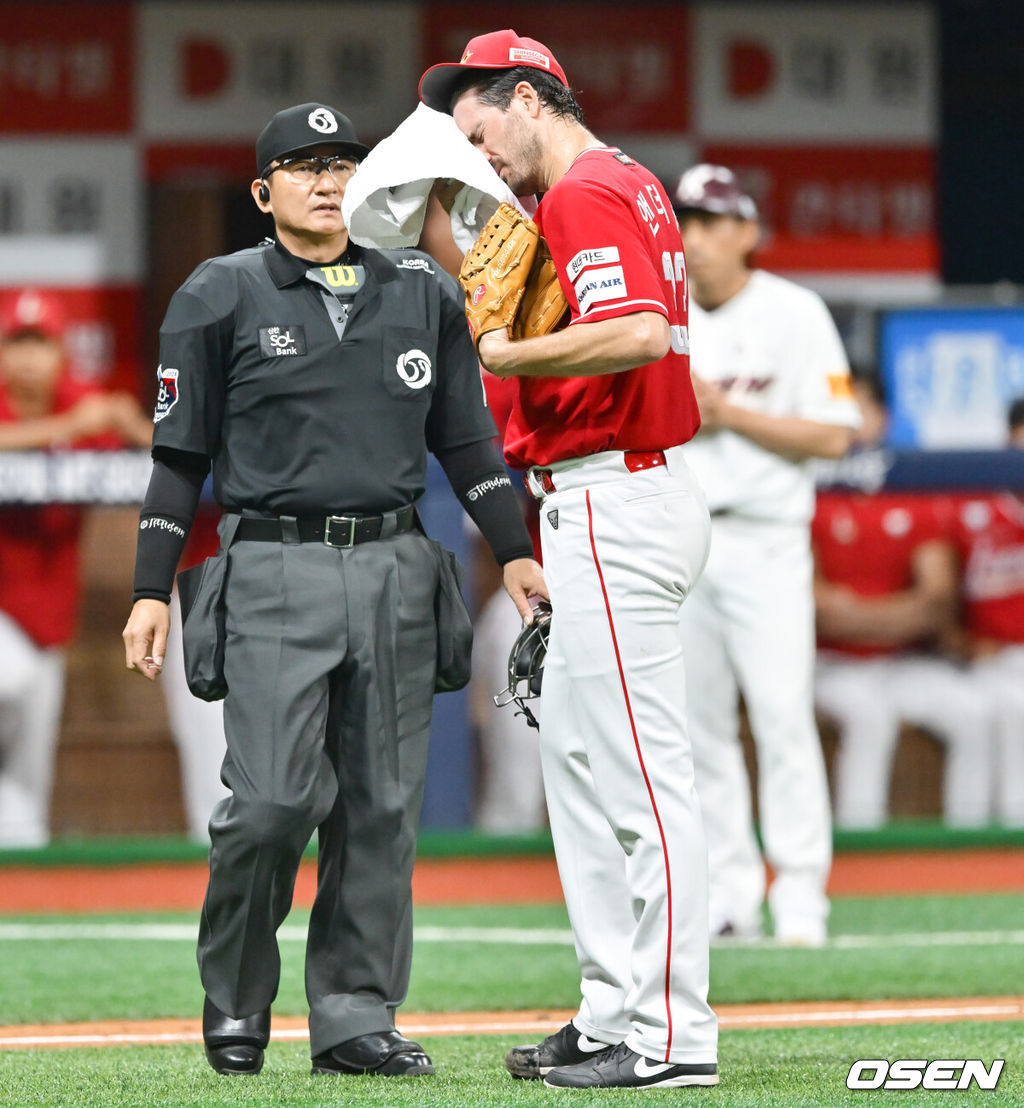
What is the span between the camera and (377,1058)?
3650mm

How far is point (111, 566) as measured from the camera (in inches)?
289

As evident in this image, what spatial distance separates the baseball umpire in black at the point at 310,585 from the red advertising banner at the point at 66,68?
6866 mm

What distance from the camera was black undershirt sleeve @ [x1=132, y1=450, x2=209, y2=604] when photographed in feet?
12.3

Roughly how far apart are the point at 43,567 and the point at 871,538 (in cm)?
304

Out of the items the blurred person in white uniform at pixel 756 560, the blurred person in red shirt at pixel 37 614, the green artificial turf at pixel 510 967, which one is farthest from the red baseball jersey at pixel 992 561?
the blurred person in red shirt at pixel 37 614

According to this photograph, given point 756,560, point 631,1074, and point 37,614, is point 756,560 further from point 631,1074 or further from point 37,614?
point 37,614

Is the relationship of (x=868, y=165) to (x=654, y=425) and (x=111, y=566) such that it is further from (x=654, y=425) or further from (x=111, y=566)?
(x=654, y=425)

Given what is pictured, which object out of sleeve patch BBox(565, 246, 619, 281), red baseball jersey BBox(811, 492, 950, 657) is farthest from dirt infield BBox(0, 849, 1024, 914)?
sleeve patch BBox(565, 246, 619, 281)

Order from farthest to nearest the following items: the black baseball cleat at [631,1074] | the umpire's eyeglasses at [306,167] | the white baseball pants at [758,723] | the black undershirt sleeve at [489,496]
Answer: the white baseball pants at [758,723] → the black undershirt sleeve at [489,496] → the umpire's eyeglasses at [306,167] → the black baseball cleat at [631,1074]

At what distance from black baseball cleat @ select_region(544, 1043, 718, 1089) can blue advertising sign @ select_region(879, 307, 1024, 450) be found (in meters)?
5.67

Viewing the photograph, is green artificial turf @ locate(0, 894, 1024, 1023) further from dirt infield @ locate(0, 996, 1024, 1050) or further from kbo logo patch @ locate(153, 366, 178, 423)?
kbo logo patch @ locate(153, 366, 178, 423)

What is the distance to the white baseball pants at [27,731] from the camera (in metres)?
7.25

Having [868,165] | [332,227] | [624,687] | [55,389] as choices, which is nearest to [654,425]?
[624,687]
